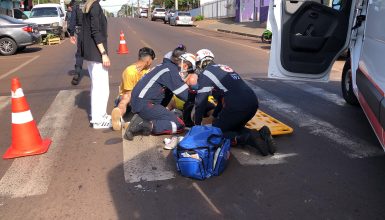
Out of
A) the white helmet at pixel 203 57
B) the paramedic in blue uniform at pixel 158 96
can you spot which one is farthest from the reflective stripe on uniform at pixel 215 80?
the paramedic in blue uniform at pixel 158 96

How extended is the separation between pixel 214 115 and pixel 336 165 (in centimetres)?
175

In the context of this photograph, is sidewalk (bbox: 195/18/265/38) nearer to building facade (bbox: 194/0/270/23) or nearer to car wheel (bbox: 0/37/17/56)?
building facade (bbox: 194/0/270/23)

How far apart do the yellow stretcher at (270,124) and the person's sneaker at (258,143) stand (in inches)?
23.3

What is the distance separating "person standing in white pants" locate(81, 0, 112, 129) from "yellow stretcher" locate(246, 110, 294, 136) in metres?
2.05

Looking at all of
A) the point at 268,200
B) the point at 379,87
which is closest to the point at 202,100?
the point at 268,200

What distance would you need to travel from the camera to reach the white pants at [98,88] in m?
5.33

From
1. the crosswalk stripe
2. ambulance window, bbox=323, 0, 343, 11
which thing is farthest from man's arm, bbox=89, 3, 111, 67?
ambulance window, bbox=323, 0, 343, 11

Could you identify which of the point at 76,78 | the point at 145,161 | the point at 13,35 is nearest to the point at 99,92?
the point at 145,161

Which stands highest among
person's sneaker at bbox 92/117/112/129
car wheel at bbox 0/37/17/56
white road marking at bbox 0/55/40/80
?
car wheel at bbox 0/37/17/56

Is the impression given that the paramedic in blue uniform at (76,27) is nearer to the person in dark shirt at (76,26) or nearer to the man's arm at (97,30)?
the person in dark shirt at (76,26)

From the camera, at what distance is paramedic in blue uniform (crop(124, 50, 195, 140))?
500 centimetres

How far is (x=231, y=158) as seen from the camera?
173 inches

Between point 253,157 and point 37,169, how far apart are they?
2341mm

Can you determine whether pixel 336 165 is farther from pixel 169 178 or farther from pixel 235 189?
pixel 169 178
